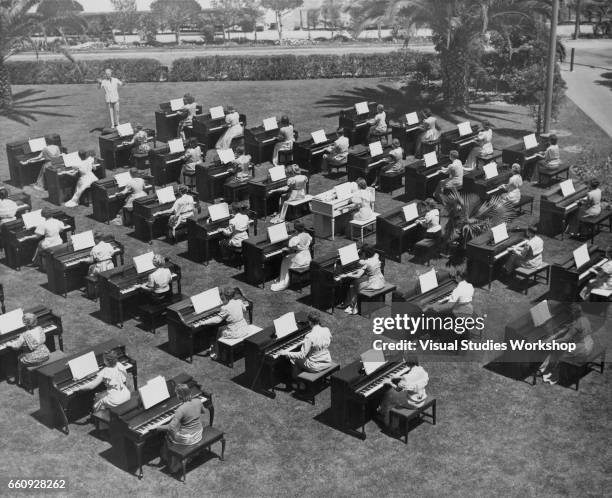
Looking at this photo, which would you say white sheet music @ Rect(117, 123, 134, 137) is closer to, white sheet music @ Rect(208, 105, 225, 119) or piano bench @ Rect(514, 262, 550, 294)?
white sheet music @ Rect(208, 105, 225, 119)

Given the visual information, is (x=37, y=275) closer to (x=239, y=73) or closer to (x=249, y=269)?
(x=249, y=269)

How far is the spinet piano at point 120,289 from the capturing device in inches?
1017

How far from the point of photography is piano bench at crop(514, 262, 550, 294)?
27375 mm

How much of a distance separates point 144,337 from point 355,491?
8386 millimetres

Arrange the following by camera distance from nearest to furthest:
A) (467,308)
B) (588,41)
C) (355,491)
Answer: (355,491), (467,308), (588,41)

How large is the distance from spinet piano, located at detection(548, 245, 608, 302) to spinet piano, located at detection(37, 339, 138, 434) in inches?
462

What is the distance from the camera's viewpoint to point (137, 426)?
1981 cm

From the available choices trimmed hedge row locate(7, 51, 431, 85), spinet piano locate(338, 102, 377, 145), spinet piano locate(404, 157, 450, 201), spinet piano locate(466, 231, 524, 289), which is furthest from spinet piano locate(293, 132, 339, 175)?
trimmed hedge row locate(7, 51, 431, 85)

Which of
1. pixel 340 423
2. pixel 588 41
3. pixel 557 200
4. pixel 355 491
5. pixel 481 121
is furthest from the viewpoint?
pixel 588 41

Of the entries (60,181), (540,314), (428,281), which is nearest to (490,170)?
(428,281)

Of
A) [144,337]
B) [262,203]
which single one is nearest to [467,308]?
[144,337]

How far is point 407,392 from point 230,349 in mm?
4930

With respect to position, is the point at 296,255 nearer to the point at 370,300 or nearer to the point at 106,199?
the point at 370,300

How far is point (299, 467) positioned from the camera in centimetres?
2012
